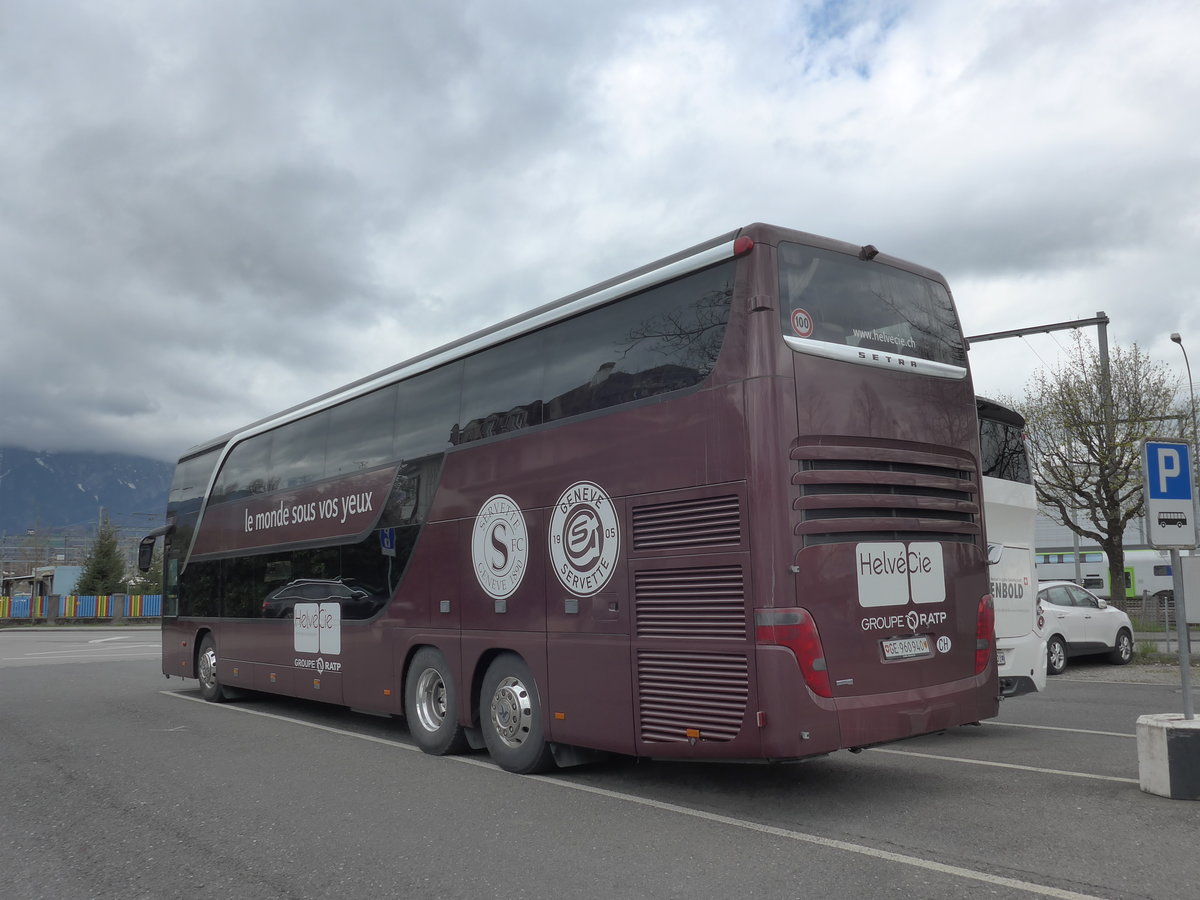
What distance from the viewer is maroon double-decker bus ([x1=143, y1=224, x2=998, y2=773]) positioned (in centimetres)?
650

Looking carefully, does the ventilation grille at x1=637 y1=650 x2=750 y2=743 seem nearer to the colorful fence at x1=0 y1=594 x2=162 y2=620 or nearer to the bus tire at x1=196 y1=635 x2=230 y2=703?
the bus tire at x1=196 y1=635 x2=230 y2=703

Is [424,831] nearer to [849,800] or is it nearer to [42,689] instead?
[849,800]

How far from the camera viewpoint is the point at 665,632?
7.01m

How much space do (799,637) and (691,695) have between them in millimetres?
915

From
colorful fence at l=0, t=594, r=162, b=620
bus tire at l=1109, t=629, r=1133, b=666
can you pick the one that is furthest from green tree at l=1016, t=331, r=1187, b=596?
colorful fence at l=0, t=594, r=162, b=620

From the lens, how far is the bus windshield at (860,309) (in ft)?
22.5

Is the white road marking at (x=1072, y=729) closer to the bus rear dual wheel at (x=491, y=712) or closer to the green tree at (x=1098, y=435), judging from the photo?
the bus rear dual wheel at (x=491, y=712)

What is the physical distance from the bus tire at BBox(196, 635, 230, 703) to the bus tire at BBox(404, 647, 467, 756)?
578 centimetres

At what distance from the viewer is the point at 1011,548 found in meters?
10.7

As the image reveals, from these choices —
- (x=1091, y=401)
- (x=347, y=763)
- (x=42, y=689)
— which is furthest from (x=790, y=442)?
(x=1091, y=401)

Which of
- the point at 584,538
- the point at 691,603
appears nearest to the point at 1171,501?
the point at 691,603

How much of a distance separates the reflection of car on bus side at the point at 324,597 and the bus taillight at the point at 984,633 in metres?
5.83

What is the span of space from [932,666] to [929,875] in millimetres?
2126

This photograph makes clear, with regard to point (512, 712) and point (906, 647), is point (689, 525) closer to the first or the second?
point (906, 647)
